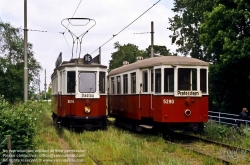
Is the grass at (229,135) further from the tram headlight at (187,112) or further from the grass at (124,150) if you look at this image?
the grass at (124,150)

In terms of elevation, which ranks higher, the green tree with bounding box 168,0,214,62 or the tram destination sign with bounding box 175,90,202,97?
the green tree with bounding box 168,0,214,62

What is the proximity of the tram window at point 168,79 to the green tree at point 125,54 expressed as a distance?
52856mm

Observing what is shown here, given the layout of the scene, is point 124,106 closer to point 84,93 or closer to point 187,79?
point 84,93

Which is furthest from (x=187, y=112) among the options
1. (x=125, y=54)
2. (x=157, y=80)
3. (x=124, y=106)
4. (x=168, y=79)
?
(x=125, y=54)

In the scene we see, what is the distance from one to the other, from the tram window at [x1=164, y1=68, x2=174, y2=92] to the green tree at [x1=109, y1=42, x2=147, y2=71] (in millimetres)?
52856

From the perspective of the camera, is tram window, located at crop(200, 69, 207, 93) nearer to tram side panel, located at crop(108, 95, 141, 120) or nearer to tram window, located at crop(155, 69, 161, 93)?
tram window, located at crop(155, 69, 161, 93)

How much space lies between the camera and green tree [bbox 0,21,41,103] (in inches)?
1211

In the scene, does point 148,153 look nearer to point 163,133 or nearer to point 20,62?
point 163,133

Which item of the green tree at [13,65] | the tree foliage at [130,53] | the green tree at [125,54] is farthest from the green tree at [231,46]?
the green tree at [125,54]

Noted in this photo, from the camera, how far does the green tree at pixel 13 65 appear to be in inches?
1211

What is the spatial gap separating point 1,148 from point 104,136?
21.2 feet

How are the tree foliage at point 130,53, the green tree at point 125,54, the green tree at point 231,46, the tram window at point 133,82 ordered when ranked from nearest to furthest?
the tram window at point 133,82 < the green tree at point 231,46 < the tree foliage at point 130,53 < the green tree at point 125,54

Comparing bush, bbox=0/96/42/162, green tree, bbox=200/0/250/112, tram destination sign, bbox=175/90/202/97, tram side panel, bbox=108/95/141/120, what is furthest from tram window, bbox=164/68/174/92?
green tree, bbox=200/0/250/112

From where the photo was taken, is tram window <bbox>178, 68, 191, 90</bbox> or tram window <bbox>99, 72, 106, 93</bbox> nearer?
tram window <bbox>178, 68, 191, 90</bbox>
